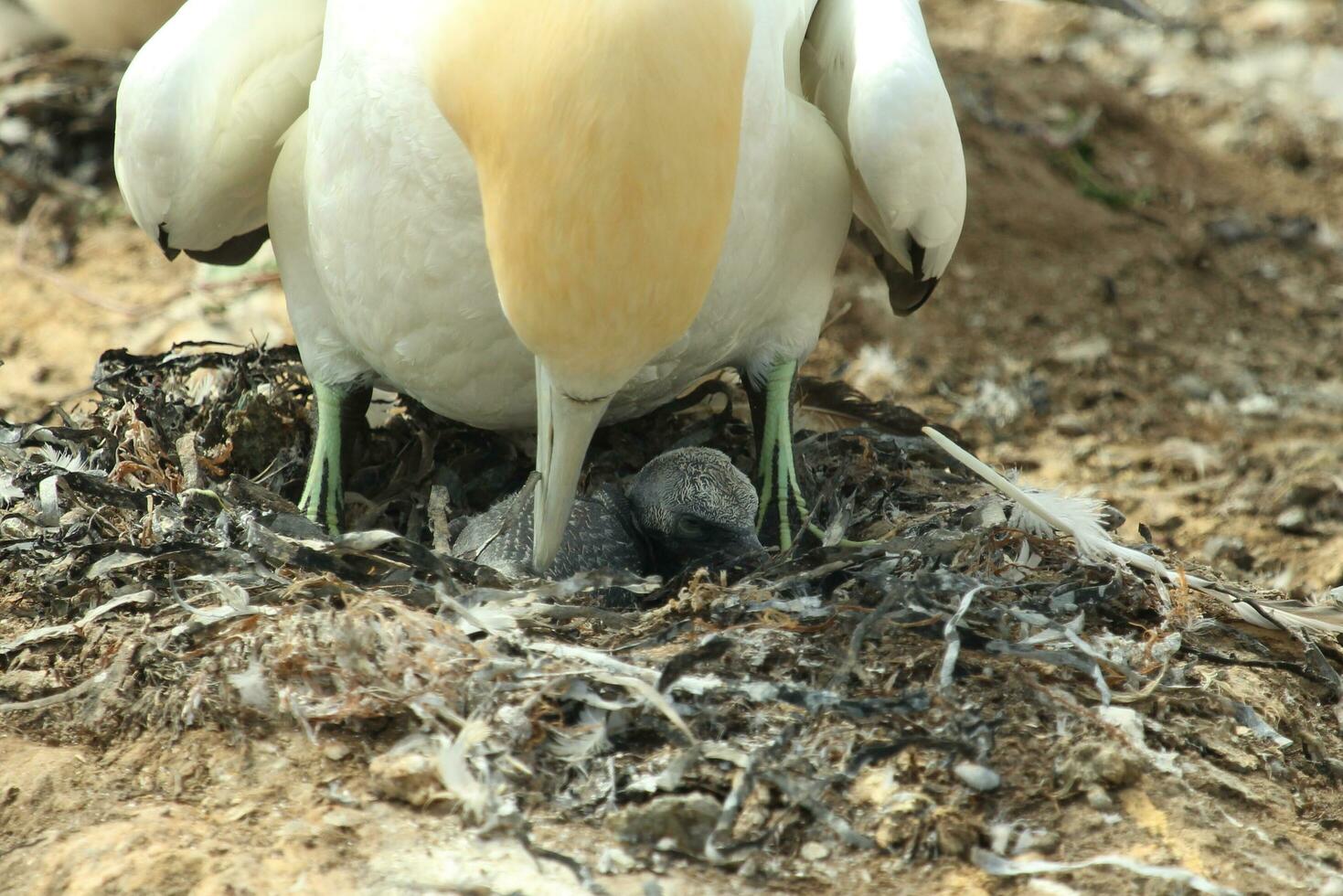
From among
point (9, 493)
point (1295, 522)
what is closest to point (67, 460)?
point (9, 493)

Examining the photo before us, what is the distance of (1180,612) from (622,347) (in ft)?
5.06

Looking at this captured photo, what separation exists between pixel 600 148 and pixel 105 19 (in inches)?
235

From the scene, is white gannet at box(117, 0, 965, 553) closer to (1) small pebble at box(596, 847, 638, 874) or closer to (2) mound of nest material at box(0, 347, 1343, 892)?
(2) mound of nest material at box(0, 347, 1343, 892)

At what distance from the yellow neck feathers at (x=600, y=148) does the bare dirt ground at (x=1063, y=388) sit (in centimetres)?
100

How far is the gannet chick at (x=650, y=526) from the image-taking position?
12.7ft

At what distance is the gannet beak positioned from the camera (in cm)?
329

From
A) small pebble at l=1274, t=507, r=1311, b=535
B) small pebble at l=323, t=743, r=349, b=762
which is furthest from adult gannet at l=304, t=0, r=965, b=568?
small pebble at l=1274, t=507, r=1311, b=535

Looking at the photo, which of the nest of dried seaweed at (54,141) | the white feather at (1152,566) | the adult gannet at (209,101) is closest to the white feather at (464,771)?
the white feather at (1152,566)

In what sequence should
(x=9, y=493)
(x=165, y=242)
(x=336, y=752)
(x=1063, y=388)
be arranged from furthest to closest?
1. (x=1063, y=388)
2. (x=165, y=242)
3. (x=9, y=493)
4. (x=336, y=752)

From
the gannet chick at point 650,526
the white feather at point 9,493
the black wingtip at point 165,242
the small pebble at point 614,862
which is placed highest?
the black wingtip at point 165,242

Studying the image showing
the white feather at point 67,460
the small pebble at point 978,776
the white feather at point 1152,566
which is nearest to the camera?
the small pebble at point 978,776

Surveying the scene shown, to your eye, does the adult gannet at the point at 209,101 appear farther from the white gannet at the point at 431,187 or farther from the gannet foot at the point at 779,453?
the gannet foot at the point at 779,453

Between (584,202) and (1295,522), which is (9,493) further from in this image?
(1295,522)

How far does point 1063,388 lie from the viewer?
652cm
